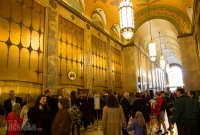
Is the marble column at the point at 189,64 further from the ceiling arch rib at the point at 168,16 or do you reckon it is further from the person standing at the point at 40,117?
the person standing at the point at 40,117

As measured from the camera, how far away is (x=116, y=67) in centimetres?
1623

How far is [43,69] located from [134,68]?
11.2 meters

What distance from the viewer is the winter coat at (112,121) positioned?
12.6 feet

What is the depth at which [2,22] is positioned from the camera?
6.32m

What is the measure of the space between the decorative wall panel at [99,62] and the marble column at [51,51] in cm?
399

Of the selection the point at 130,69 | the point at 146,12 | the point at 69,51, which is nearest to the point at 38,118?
the point at 69,51

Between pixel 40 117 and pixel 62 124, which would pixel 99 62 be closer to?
pixel 40 117

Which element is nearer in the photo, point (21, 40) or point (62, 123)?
point (62, 123)

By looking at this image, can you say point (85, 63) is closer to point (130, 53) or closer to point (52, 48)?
point (52, 48)

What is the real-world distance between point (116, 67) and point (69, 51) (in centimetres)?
705

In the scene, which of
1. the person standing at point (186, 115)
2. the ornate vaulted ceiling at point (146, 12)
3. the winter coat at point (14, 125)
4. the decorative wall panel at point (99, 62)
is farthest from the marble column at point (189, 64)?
the winter coat at point (14, 125)

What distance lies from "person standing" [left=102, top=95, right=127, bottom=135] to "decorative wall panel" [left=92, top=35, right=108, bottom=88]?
8.11 metres

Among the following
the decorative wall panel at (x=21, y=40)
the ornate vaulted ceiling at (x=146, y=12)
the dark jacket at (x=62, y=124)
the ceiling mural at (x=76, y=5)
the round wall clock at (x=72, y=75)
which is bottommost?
the dark jacket at (x=62, y=124)

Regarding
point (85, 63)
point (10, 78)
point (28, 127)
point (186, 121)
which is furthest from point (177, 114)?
point (85, 63)
